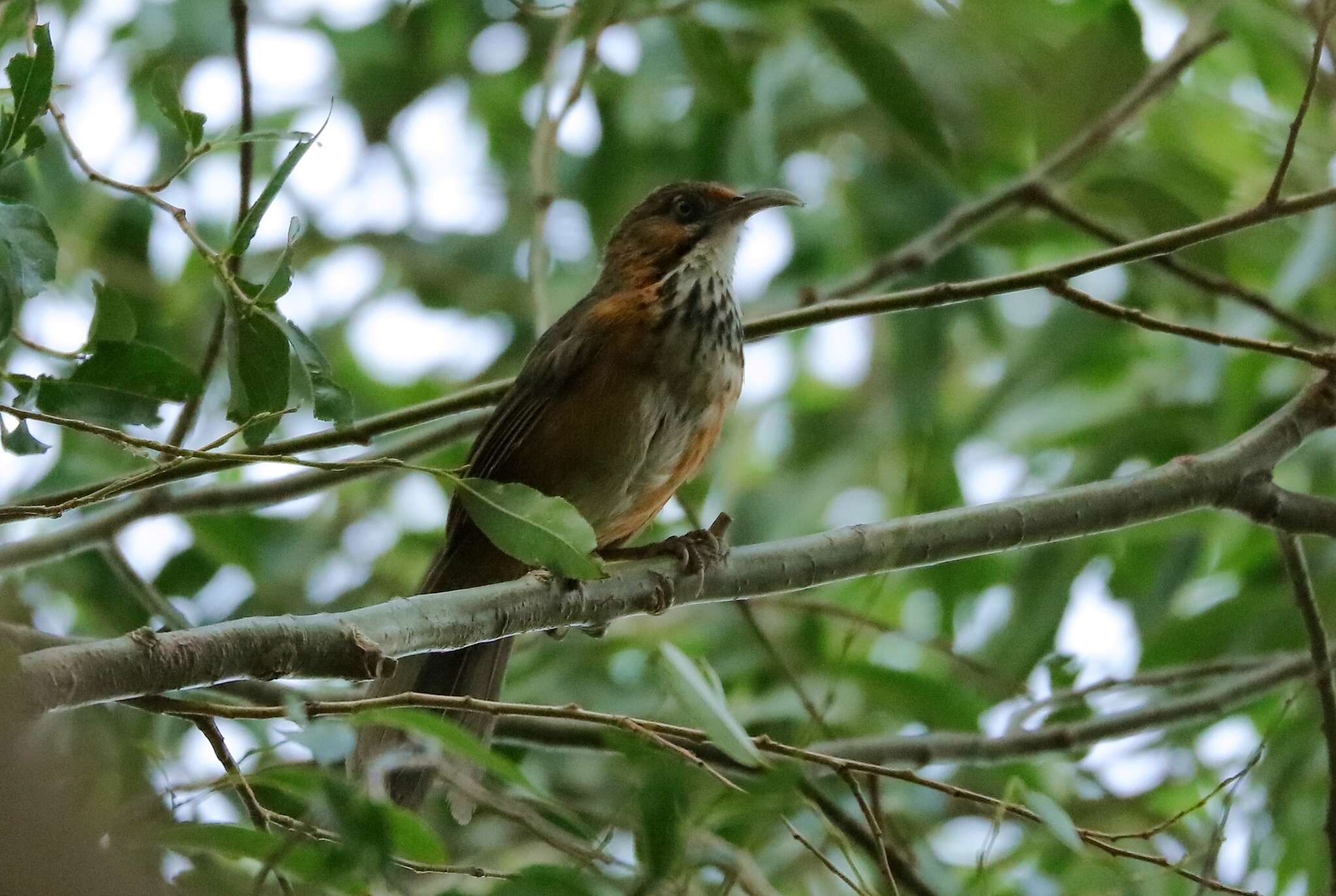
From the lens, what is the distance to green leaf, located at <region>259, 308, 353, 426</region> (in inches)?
105

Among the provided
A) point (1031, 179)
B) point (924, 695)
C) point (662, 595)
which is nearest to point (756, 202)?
point (1031, 179)

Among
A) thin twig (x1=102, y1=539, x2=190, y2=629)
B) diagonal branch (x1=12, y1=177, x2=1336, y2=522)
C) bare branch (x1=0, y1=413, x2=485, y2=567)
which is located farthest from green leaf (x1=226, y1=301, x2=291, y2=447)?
thin twig (x1=102, y1=539, x2=190, y2=629)

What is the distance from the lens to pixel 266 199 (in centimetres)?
238

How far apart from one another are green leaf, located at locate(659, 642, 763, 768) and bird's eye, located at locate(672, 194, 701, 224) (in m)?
2.71

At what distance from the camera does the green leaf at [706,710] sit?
7.73 ft

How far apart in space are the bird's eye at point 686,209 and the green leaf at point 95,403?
2643mm

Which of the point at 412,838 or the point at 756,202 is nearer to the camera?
the point at 412,838

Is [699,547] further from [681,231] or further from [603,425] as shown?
[681,231]

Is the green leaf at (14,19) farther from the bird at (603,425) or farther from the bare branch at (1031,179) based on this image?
the bare branch at (1031,179)

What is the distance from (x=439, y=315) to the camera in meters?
6.58

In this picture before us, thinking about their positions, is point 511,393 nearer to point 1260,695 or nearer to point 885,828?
point 885,828

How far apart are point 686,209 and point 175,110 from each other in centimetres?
267

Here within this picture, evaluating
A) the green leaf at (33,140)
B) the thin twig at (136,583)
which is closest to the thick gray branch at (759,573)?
the green leaf at (33,140)

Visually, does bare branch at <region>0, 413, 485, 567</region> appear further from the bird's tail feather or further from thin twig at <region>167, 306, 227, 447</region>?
the bird's tail feather
